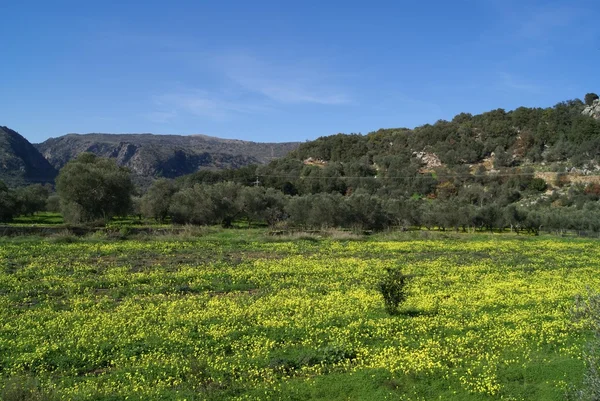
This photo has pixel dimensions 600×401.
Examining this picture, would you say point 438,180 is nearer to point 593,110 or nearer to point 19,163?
point 593,110

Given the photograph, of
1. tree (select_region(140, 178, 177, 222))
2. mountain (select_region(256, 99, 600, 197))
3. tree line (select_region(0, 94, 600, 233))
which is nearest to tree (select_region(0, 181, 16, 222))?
tree line (select_region(0, 94, 600, 233))

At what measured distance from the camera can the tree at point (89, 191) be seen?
59625 mm

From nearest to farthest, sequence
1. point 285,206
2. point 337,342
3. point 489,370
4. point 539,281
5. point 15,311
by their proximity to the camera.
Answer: point 489,370 < point 337,342 < point 15,311 < point 539,281 < point 285,206

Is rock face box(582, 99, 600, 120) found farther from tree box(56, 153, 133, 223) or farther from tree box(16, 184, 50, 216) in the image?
tree box(16, 184, 50, 216)

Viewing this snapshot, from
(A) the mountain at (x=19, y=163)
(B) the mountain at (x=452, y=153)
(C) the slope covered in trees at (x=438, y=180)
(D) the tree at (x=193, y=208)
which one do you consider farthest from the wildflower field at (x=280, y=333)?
(A) the mountain at (x=19, y=163)

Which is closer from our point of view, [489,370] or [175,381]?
[175,381]

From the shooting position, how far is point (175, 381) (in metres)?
9.98

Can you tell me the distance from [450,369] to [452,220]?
67201 millimetres

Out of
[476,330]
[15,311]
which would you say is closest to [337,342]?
[476,330]

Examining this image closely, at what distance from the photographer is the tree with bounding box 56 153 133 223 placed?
196 ft

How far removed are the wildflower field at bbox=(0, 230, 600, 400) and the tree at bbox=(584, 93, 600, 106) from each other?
15147 cm

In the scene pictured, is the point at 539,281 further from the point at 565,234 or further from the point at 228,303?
the point at 565,234

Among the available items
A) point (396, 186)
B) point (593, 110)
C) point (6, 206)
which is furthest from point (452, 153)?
point (6, 206)

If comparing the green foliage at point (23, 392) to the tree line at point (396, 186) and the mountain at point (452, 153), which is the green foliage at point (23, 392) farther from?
the mountain at point (452, 153)
